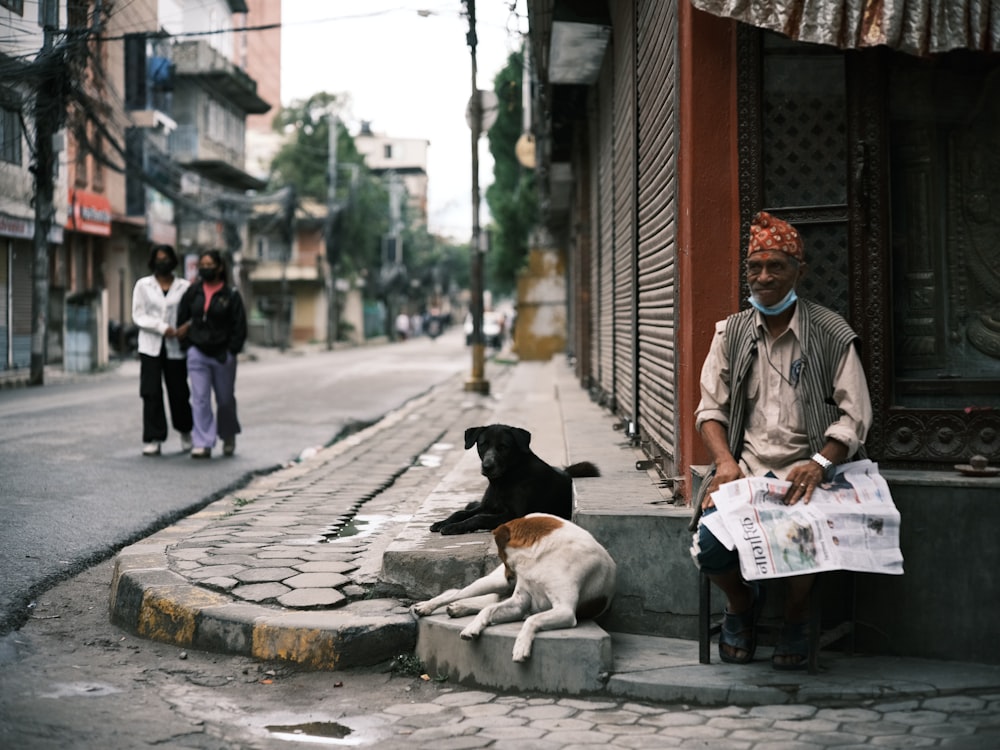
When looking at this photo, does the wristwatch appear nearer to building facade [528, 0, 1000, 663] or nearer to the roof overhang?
building facade [528, 0, 1000, 663]

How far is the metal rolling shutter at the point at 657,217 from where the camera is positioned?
5656 millimetres

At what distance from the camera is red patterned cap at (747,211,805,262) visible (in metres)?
4.32

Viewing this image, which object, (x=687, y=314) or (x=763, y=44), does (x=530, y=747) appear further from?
(x=763, y=44)

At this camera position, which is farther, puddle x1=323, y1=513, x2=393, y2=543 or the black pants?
the black pants

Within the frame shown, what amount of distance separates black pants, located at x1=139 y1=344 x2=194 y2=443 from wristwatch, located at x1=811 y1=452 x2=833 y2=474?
24.2 feet

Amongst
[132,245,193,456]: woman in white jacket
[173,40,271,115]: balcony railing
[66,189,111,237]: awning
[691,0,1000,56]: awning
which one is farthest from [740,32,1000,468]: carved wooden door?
[173,40,271,115]: balcony railing

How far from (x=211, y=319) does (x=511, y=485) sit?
17.1ft

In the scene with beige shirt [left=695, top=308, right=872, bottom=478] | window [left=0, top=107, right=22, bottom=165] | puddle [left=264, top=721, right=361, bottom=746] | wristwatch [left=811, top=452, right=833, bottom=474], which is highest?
window [left=0, top=107, right=22, bottom=165]

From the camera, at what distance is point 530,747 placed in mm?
3609

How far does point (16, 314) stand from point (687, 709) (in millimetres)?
24088

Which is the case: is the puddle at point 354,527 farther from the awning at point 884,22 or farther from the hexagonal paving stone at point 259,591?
the awning at point 884,22

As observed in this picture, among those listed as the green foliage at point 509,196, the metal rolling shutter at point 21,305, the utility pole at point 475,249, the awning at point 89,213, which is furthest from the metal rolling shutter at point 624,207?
the green foliage at point 509,196

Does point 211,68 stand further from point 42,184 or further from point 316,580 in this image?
point 316,580

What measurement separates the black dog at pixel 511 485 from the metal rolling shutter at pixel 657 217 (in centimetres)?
60
